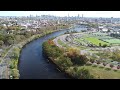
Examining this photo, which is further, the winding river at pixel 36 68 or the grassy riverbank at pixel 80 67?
the winding river at pixel 36 68

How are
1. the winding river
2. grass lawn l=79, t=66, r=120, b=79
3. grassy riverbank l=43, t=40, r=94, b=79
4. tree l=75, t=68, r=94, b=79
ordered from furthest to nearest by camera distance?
the winding river, grass lawn l=79, t=66, r=120, b=79, grassy riverbank l=43, t=40, r=94, b=79, tree l=75, t=68, r=94, b=79

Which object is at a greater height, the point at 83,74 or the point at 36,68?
the point at 83,74

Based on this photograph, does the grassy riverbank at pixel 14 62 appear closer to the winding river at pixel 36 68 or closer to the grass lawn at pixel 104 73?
the winding river at pixel 36 68

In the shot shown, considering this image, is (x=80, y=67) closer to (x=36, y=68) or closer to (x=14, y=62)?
(x=36, y=68)

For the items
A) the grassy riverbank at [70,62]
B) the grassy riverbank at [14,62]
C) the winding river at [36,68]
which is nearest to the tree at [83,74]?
the grassy riverbank at [70,62]

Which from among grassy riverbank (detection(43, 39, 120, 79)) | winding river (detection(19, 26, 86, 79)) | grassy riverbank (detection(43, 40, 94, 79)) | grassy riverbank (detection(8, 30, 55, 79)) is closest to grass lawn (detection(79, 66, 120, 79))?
grassy riverbank (detection(43, 39, 120, 79))

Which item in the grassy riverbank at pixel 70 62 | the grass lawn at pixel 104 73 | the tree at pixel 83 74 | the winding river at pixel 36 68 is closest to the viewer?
the tree at pixel 83 74

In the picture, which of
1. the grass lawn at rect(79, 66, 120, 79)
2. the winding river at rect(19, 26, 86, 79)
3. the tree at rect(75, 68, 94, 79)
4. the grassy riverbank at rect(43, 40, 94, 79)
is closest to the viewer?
the tree at rect(75, 68, 94, 79)

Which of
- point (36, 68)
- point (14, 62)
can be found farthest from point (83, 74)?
point (14, 62)

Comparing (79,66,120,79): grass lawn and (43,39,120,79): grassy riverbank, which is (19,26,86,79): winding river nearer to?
(43,39,120,79): grassy riverbank

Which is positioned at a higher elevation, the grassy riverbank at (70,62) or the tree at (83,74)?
the tree at (83,74)
